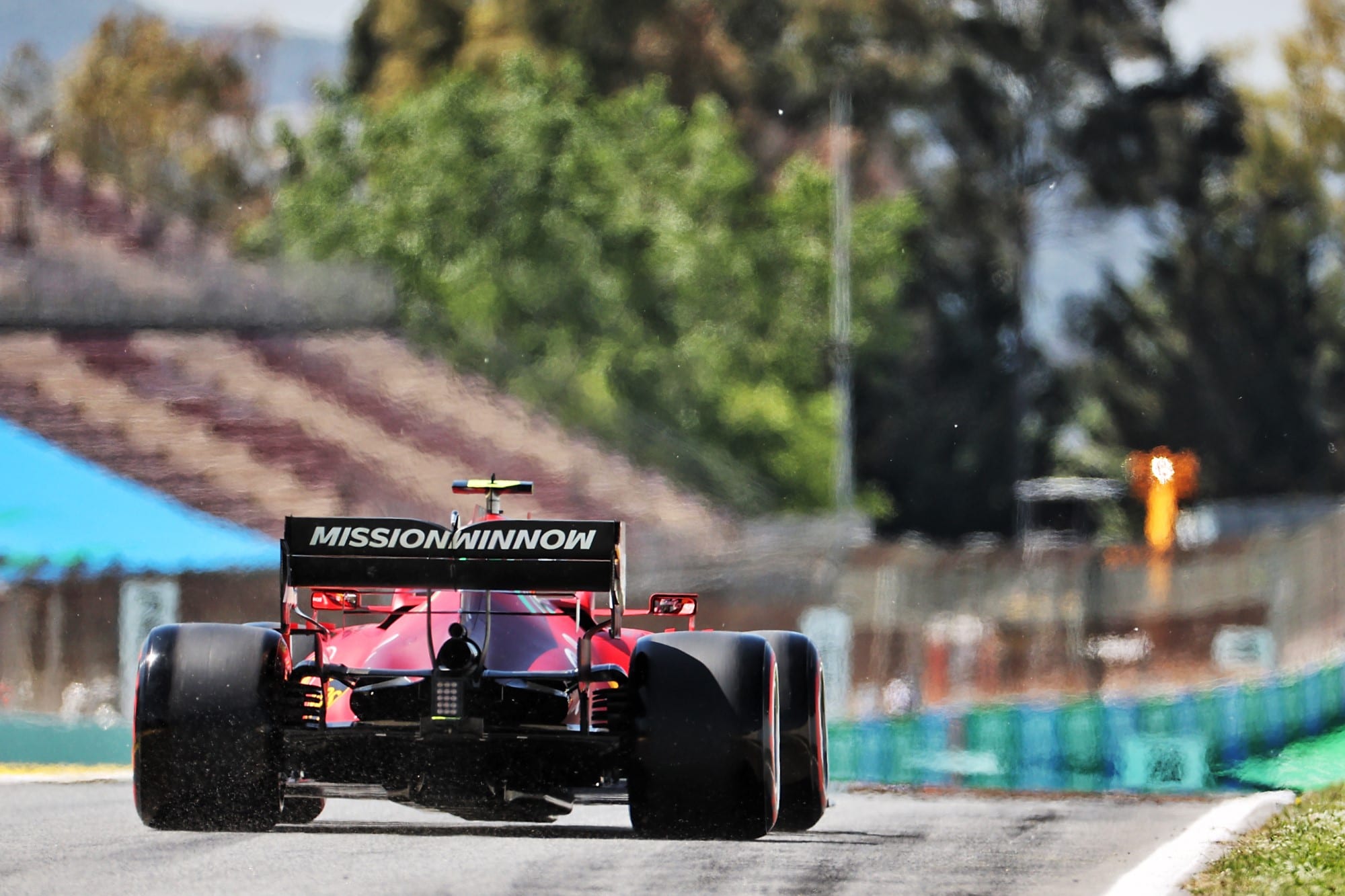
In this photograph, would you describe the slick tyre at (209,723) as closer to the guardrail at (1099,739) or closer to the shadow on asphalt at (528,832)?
the shadow on asphalt at (528,832)

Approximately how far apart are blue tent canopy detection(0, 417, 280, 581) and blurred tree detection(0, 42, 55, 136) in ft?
73.4

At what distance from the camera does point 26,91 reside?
5538 centimetres

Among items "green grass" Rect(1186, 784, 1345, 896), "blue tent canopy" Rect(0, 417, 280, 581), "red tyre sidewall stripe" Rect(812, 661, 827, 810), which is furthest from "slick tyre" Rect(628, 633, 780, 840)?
"blue tent canopy" Rect(0, 417, 280, 581)

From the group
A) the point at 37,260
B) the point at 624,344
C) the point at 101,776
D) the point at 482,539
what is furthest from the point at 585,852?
the point at 624,344

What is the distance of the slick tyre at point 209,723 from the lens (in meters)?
10.0

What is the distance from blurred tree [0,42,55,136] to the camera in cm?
5325

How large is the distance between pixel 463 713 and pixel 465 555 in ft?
2.14

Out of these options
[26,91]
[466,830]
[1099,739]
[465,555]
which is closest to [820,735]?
[465,555]

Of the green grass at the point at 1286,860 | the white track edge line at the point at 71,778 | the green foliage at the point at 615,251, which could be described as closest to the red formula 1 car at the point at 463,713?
the green grass at the point at 1286,860

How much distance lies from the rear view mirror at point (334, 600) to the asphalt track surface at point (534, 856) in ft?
3.65

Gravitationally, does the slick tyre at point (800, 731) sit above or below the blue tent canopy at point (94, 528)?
below

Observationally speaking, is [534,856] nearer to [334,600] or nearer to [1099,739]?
[334,600]

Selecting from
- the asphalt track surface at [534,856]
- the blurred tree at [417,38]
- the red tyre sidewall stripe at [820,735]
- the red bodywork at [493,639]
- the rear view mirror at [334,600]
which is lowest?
the asphalt track surface at [534,856]

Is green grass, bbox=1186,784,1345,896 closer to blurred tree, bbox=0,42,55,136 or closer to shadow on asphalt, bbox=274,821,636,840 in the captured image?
shadow on asphalt, bbox=274,821,636,840
